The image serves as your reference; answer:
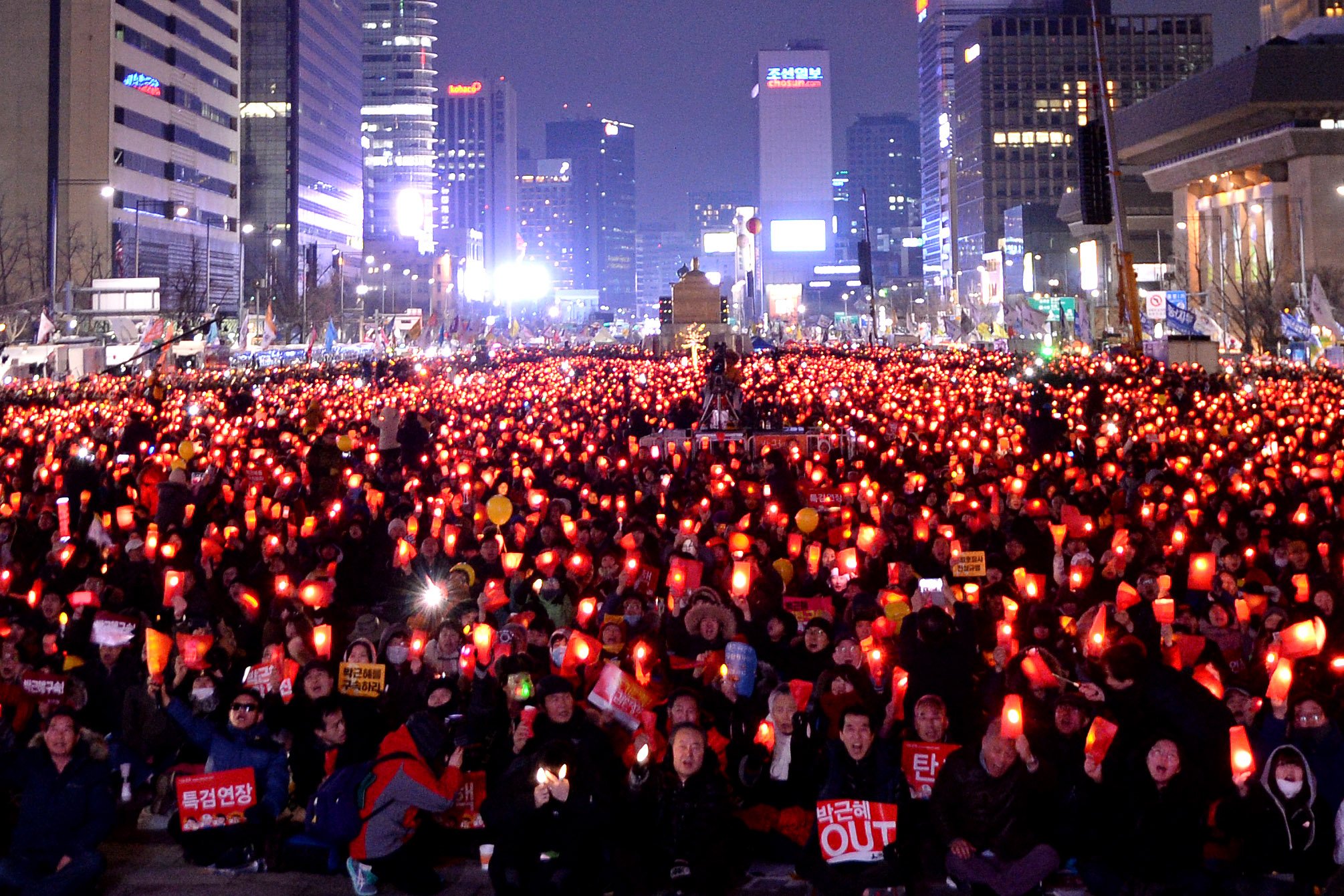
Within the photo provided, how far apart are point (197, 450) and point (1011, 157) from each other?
147 m

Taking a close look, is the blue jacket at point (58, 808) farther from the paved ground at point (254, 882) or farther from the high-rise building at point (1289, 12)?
Result: the high-rise building at point (1289, 12)

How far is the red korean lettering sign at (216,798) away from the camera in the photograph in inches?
324

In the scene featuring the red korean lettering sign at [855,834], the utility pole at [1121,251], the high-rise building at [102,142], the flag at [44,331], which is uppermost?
the high-rise building at [102,142]

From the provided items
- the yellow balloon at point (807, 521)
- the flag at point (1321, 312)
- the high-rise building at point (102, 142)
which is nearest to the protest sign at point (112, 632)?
the yellow balloon at point (807, 521)

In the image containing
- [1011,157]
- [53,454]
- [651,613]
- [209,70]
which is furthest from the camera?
[1011,157]

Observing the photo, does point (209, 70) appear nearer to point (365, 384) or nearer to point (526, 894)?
point (365, 384)

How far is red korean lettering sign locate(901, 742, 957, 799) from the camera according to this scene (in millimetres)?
7871

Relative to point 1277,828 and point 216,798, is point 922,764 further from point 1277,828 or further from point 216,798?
point 216,798

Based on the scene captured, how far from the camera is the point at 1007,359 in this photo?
51406 millimetres

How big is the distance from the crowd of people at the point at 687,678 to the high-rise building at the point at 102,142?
60024 millimetres

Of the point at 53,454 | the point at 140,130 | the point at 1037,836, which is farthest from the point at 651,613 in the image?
the point at 140,130

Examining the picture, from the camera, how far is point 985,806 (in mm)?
7344

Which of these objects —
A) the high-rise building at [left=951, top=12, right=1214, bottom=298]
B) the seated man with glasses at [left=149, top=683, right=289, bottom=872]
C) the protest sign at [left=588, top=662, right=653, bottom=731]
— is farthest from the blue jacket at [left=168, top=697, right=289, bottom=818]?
the high-rise building at [left=951, top=12, right=1214, bottom=298]

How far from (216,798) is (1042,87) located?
162656mm
